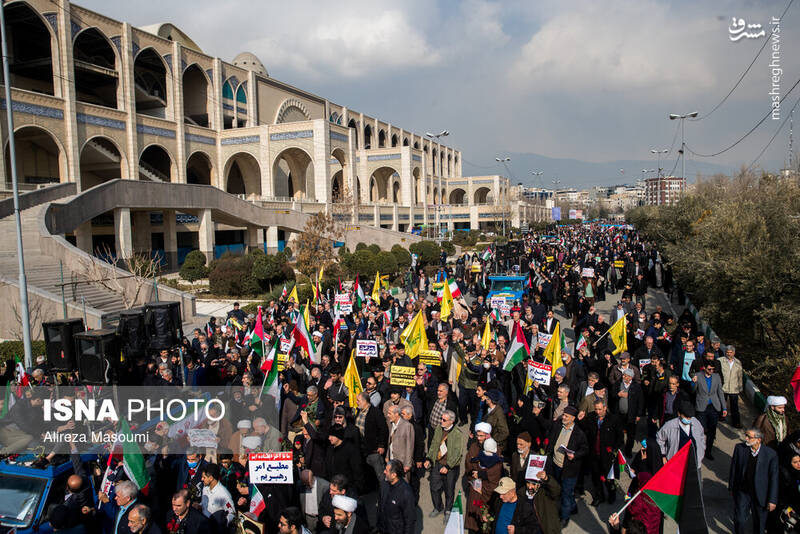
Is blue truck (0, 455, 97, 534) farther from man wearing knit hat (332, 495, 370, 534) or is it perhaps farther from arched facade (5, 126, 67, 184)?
arched facade (5, 126, 67, 184)

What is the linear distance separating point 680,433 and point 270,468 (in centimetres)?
452

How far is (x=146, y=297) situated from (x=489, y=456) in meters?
15.8

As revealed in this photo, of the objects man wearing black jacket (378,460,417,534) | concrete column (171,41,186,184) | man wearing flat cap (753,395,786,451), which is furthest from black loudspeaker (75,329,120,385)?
concrete column (171,41,186,184)

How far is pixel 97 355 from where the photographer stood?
22.5 ft

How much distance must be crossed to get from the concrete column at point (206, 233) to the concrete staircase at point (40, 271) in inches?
401

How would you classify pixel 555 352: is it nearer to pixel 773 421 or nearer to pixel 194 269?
pixel 773 421

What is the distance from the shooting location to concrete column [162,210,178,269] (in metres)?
32.5

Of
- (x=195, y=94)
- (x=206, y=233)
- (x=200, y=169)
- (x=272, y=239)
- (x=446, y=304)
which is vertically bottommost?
(x=446, y=304)

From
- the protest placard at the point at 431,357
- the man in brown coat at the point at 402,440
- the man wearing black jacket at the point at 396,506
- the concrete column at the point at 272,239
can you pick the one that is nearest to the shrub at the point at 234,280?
the concrete column at the point at 272,239

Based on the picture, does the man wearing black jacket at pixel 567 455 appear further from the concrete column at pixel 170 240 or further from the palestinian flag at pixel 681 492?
the concrete column at pixel 170 240

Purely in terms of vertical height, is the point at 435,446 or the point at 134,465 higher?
the point at 134,465

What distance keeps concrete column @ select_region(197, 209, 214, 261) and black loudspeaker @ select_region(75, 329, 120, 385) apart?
25.2m

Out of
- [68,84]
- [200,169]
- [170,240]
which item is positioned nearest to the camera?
[68,84]

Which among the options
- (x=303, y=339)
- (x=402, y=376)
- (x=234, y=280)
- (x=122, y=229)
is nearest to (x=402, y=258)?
(x=234, y=280)
